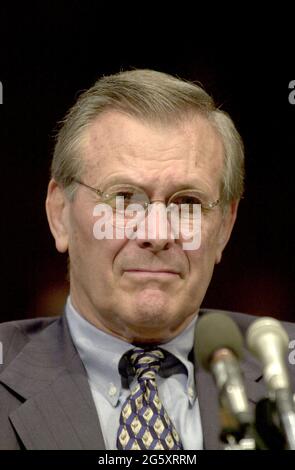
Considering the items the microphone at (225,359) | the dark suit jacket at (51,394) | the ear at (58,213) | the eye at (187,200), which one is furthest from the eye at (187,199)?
the microphone at (225,359)

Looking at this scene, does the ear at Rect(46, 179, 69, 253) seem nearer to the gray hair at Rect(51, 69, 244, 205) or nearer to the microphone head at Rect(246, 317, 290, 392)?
the gray hair at Rect(51, 69, 244, 205)

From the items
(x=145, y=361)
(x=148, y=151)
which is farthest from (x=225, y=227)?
(x=145, y=361)

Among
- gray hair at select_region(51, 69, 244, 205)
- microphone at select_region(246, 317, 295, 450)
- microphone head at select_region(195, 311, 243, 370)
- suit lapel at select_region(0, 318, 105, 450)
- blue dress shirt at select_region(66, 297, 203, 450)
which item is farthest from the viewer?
gray hair at select_region(51, 69, 244, 205)

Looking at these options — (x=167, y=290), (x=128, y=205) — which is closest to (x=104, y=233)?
(x=128, y=205)

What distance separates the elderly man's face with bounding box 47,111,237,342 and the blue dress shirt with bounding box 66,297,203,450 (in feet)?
0.10

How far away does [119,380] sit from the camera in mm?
1759

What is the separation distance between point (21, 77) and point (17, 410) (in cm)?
97

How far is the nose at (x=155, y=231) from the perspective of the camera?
1.71 m

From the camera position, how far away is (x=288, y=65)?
2166 mm

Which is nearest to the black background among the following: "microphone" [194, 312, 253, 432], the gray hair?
the gray hair

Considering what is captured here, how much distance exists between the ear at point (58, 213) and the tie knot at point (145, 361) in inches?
13.4

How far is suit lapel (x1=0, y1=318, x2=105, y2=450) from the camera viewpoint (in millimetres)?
1574

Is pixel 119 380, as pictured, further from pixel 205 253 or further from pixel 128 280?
pixel 205 253
